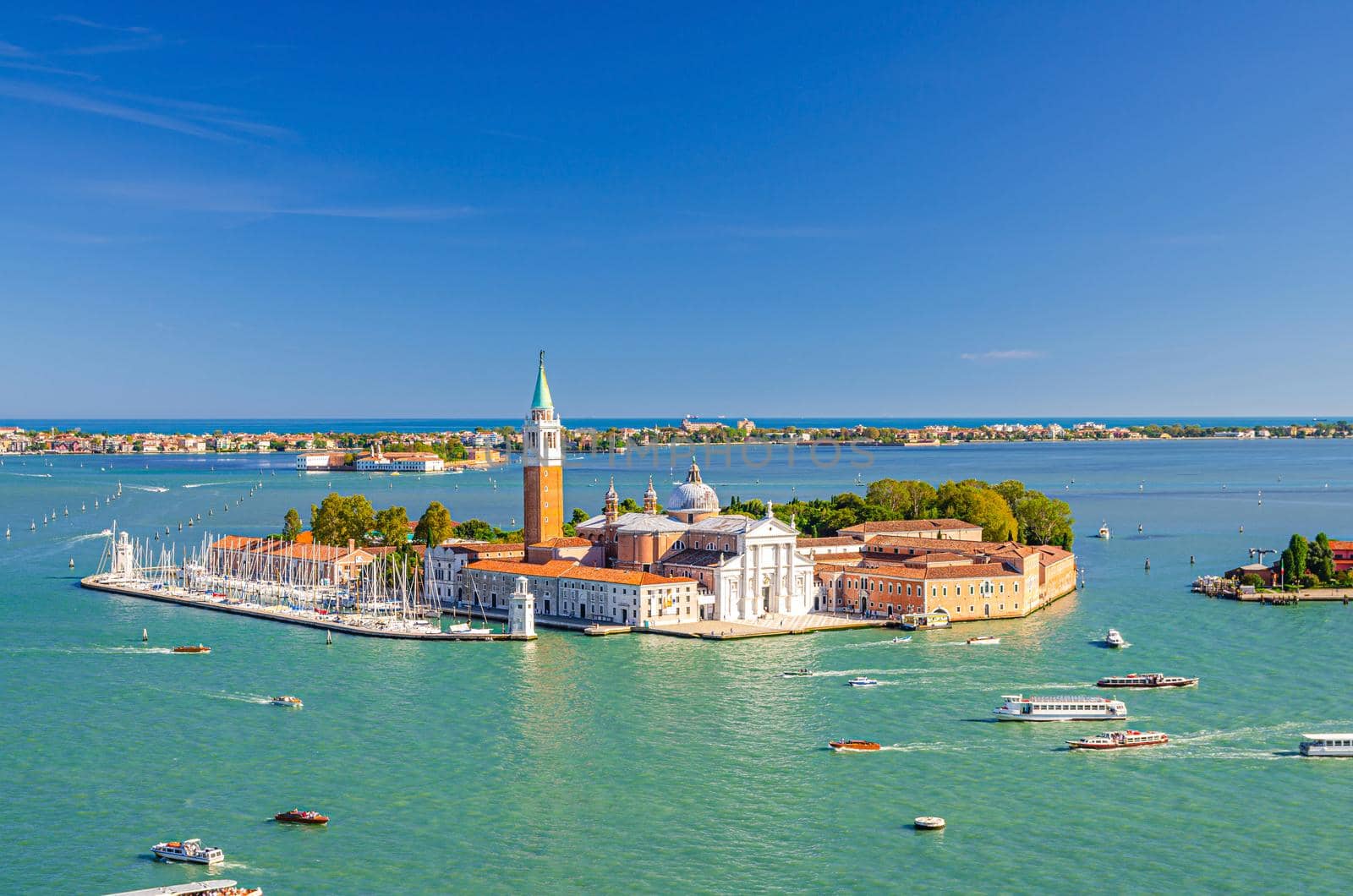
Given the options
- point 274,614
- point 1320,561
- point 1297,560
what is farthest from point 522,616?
point 1320,561

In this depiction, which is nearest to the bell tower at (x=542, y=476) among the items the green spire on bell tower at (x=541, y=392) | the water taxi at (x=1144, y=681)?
the green spire on bell tower at (x=541, y=392)

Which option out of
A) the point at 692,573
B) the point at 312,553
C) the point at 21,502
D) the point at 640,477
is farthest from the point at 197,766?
the point at 640,477

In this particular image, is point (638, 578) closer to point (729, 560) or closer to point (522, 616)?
point (729, 560)

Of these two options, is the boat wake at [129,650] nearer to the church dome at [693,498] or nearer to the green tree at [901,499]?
the church dome at [693,498]

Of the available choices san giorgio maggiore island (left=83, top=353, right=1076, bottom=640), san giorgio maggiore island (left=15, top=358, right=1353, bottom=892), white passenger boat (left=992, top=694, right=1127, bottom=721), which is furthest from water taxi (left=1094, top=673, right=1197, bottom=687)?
san giorgio maggiore island (left=83, top=353, right=1076, bottom=640)

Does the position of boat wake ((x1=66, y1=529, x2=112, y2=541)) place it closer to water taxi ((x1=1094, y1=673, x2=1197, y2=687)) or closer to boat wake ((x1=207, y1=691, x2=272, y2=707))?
boat wake ((x1=207, y1=691, x2=272, y2=707))

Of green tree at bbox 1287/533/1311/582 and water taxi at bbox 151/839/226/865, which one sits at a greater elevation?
green tree at bbox 1287/533/1311/582

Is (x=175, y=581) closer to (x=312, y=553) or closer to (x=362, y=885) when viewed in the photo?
(x=312, y=553)
